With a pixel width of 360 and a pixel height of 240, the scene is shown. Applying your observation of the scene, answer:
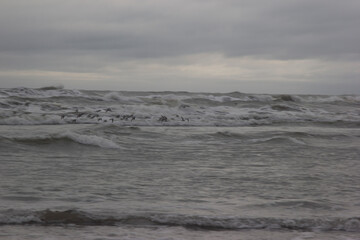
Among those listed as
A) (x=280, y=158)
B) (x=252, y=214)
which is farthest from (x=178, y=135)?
(x=252, y=214)

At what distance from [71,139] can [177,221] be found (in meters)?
4.25

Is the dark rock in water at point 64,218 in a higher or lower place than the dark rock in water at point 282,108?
lower

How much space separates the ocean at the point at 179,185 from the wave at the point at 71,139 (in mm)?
15

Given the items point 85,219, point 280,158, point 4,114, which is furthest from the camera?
point 4,114

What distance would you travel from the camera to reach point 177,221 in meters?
3.36

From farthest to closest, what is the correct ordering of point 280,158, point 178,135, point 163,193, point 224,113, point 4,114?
point 224,113, point 4,114, point 178,135, point 280,158, point 163,193

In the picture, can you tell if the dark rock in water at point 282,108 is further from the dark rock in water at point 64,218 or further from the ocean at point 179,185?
the dark rock in water at point 64,218

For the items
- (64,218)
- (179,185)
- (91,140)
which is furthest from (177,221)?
(91,140)

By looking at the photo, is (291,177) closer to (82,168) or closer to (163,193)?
(163,193)

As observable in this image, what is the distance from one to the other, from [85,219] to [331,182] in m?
2.63

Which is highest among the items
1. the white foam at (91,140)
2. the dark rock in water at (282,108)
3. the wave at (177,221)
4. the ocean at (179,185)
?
the dark rock in water at (282,108)

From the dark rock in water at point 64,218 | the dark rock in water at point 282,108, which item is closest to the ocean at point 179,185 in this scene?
the dark rock in water at point 64,218

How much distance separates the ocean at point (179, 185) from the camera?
327 cm

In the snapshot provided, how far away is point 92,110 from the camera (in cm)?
1309
